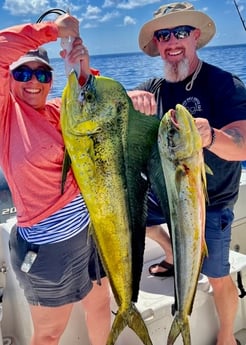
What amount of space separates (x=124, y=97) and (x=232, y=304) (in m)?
1.74

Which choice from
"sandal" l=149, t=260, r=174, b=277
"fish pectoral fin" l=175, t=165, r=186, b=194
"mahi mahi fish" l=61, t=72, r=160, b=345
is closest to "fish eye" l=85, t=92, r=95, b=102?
"mahi mahi fish" l=61, t=72, r=160, b=345

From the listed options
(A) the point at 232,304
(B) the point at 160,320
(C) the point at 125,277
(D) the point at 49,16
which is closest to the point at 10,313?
(B) the point at 160,320

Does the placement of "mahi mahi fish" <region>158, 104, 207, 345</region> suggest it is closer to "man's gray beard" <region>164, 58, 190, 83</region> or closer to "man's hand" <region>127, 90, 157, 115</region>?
"man's hand" <region>127, 90, 157, 115</region>

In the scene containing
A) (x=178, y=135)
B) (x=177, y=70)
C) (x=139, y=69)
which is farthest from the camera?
(x=139, y=69)

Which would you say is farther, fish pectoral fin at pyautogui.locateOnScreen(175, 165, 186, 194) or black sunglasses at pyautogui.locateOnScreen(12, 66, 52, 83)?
black sunglasses at pyautogui.locateOnScreen(12, 66, 52, 83)

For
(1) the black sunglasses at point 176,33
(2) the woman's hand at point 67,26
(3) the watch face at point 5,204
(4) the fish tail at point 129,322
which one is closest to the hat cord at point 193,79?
(1) the black sunglasses at point 176,33

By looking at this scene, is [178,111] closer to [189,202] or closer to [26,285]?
[189,202]

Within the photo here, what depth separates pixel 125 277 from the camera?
4.47 ft

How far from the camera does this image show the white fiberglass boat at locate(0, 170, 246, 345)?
2.46m

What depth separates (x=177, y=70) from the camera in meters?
2.39

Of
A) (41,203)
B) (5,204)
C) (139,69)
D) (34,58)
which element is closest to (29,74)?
(34,58)

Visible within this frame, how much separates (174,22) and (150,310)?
1.51 m

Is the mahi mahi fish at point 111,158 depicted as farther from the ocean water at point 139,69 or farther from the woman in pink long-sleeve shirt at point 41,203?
the ocean water at point 139,69

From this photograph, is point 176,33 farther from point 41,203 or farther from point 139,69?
point 139,69
